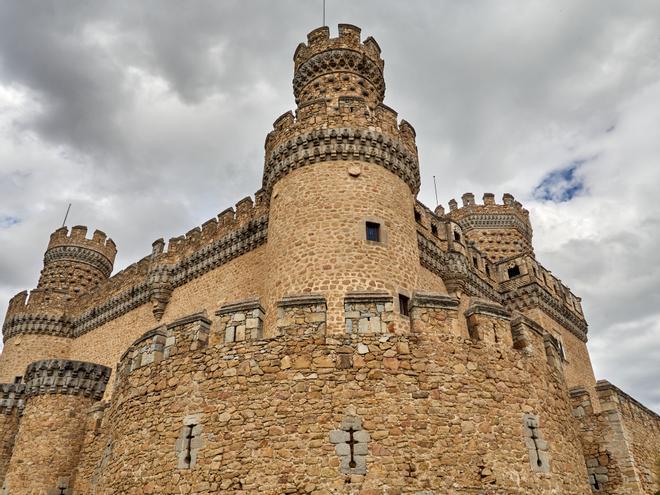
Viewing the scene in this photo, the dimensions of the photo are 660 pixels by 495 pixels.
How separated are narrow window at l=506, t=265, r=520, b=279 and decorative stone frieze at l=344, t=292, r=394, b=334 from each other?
1652 centimetres

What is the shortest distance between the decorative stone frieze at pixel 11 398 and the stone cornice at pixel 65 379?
159 cm

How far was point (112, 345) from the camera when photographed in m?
22.7

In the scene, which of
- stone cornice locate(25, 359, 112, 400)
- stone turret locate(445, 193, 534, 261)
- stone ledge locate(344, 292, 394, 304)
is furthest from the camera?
stone turret locate(445, 193, 534, 261)

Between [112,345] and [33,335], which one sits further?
[33,335]

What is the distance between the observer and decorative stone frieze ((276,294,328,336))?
6887mm

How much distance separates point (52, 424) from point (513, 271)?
17.9 m

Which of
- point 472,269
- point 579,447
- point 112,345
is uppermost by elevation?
point 472,269

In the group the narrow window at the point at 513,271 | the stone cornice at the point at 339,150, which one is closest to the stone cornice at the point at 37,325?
the stone cornice at the point at 339,150

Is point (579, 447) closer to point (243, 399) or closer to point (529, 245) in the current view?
point (243, 399)

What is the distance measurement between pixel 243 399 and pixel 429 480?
2.44m

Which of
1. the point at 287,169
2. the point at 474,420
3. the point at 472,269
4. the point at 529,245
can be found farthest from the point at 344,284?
the point at 529,245

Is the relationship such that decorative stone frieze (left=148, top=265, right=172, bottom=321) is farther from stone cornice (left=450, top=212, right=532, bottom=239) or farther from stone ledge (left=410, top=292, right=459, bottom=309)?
stone ledge (left=410, top=292, right=459, bottom=309)

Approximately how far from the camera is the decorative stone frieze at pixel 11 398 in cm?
1384

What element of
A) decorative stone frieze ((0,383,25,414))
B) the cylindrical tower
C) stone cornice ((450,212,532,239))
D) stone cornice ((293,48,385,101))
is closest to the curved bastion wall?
the cylindrical tower
